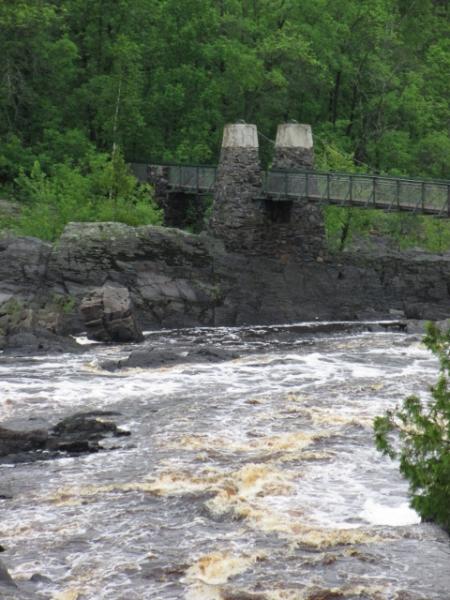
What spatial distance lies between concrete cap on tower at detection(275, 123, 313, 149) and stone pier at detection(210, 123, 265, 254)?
1082 mm

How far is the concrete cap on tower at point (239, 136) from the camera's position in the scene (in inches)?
1743

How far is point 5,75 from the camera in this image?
51906mm

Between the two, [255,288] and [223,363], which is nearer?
[223,363]

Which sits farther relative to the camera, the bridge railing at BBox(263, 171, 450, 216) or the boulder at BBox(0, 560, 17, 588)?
the bridge railing at BBox(263, 171, 450, 216)

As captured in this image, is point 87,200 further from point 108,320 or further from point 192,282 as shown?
point 108,320

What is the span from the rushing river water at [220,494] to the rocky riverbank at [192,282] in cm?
647

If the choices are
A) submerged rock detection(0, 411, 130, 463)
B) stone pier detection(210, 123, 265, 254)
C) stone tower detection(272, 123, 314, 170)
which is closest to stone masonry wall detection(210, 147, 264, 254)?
stone pier detection(210, 123, 265, 254)

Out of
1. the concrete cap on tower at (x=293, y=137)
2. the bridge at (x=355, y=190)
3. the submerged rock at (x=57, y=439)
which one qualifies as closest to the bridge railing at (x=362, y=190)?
the bridge at (x=355, y=190)

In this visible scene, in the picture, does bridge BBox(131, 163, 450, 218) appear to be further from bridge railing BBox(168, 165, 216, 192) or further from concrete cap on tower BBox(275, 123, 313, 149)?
concrete cap on tower BBox(275, 123, 313, 149)

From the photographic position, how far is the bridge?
3981 cm

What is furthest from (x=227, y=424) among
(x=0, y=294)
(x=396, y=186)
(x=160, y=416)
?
(x=396, y=186)

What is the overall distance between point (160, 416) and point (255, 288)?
57.8 ft

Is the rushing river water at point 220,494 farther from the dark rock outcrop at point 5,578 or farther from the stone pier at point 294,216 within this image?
the stone pier at point 294,216

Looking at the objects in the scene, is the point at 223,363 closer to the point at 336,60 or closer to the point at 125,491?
the point at 125,491
